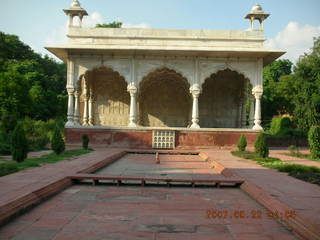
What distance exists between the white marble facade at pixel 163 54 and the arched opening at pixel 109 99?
287 cm

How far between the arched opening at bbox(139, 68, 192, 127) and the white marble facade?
3.23 metres

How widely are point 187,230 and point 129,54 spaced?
13.3 metres

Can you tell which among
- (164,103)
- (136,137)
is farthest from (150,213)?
(164,103)

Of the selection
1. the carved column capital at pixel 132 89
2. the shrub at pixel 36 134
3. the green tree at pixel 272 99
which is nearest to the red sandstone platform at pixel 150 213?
the shrub at pixel 36 134

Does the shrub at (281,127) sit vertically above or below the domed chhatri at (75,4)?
below

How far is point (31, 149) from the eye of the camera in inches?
Result: 495

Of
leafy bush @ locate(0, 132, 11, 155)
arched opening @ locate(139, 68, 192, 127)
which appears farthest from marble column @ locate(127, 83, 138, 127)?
leafy bush @ locate(0, 132, 11, 155)

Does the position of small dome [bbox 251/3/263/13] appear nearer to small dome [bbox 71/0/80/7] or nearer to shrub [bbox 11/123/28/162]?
small dome [bbox 71/0/80/7]

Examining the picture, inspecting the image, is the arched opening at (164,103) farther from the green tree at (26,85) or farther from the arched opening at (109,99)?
the green tree at (26,85)

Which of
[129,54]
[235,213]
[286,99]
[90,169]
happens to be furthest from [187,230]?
[286,99]

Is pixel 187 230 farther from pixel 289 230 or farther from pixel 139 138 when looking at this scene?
pixel 139 138

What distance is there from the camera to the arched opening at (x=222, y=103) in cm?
1892

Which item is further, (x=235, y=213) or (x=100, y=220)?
(x=235, y=213)

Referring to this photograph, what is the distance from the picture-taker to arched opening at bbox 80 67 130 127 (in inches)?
750
